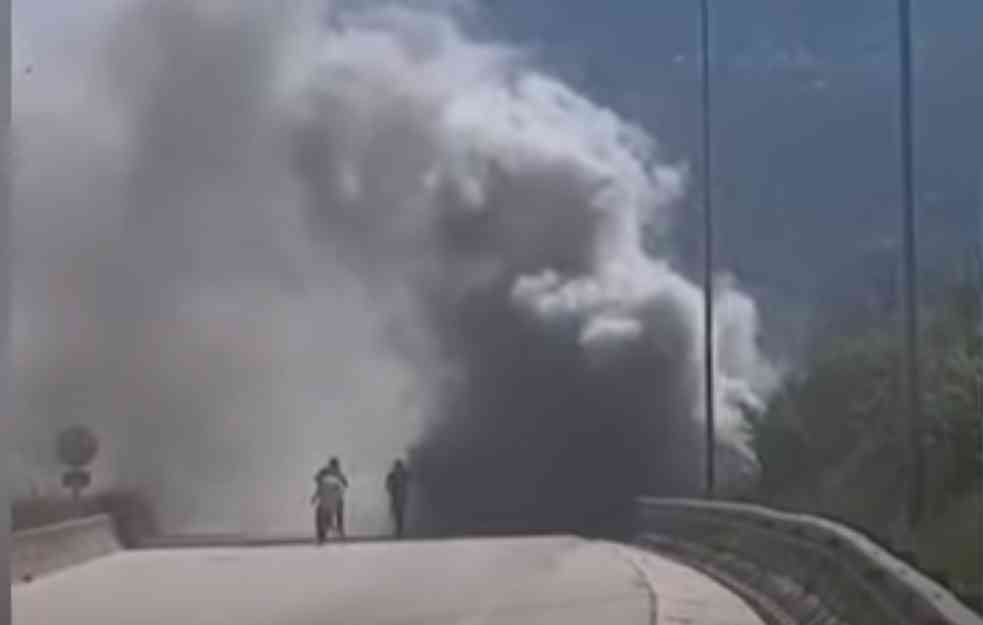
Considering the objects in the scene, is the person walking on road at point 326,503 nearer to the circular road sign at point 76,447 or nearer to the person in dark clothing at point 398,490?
the person in dark clothing at point 398,490

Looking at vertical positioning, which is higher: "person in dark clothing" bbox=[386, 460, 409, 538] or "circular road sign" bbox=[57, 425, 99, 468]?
"circular road sign" bbox=[57, 425, 99, 468]

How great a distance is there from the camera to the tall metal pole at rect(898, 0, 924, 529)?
12633mm

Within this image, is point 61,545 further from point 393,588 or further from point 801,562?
point 801,562

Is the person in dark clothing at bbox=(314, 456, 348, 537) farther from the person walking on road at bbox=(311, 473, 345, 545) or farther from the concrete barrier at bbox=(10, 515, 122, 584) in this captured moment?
the concrete barrier at bbox=(10, 515, 122, 584)

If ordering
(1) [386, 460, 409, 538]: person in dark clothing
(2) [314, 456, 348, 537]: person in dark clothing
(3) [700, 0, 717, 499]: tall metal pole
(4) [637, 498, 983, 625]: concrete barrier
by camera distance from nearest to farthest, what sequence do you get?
(4) [637, 498, 983, 625]: concrete barrier
(3) [700, 0, 717, 499]: tall metal pole
(1) [386, 460, 409, 538]: person in dark clothing
(2) [314, 456, 348, 537]: person in dark clothing

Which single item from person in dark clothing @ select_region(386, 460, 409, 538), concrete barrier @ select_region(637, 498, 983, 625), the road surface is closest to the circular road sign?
the road surface

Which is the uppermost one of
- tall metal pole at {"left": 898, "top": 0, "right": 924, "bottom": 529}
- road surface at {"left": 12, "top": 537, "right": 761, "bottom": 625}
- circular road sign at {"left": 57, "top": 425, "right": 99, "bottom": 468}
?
tall metal pole at {"left": 898, "top": 0, "right": 924, "bottom": 529}

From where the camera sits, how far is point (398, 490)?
2622cm

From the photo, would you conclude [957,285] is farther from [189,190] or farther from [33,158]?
[189,190]

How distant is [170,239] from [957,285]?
8714mm

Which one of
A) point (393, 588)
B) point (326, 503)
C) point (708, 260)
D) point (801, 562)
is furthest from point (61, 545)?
point (801, 562)

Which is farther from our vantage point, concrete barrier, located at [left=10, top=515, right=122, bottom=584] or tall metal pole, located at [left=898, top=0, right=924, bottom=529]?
concrete barrier, located at [left=10, top=515, right=122, bottom=584]

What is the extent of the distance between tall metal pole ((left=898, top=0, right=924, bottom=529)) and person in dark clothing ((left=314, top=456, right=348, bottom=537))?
18249 mm

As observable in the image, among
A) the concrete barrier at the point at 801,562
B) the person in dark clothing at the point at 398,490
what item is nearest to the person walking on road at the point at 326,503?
the person in dark clothing at the point at 398,490
